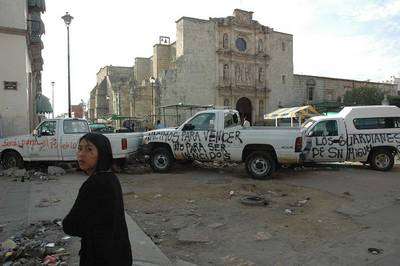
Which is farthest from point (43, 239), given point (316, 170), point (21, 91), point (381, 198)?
point (21, 91)

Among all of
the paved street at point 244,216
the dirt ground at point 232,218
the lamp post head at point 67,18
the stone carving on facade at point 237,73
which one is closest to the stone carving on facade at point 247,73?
the stone carving on facade at point 237,73

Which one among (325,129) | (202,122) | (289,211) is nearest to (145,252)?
(289,211)

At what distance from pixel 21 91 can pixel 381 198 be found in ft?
52.1

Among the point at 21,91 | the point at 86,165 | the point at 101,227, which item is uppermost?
the point at 21,91

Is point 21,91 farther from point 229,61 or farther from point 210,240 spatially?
point 229,61

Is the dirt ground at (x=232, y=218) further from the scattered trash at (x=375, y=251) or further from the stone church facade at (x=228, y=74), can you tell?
the stone church facade at (x=228, y=74)

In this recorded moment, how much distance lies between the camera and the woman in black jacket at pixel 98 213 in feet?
9.14

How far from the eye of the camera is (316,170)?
14273 mm

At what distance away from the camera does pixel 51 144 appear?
1384 centimetres

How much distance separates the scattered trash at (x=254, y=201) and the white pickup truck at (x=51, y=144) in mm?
5562

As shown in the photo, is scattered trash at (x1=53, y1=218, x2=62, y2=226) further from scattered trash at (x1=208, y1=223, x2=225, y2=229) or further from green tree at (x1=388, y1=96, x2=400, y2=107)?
green tree at (x1=388, y1=96, x2=400, y2=107)

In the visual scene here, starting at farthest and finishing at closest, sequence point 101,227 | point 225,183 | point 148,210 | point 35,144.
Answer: point 35,144, point 225,183, point 148,210, point 101,227

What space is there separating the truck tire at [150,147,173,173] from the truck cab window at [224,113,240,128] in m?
2.16

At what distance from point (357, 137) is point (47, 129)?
10.2 m
